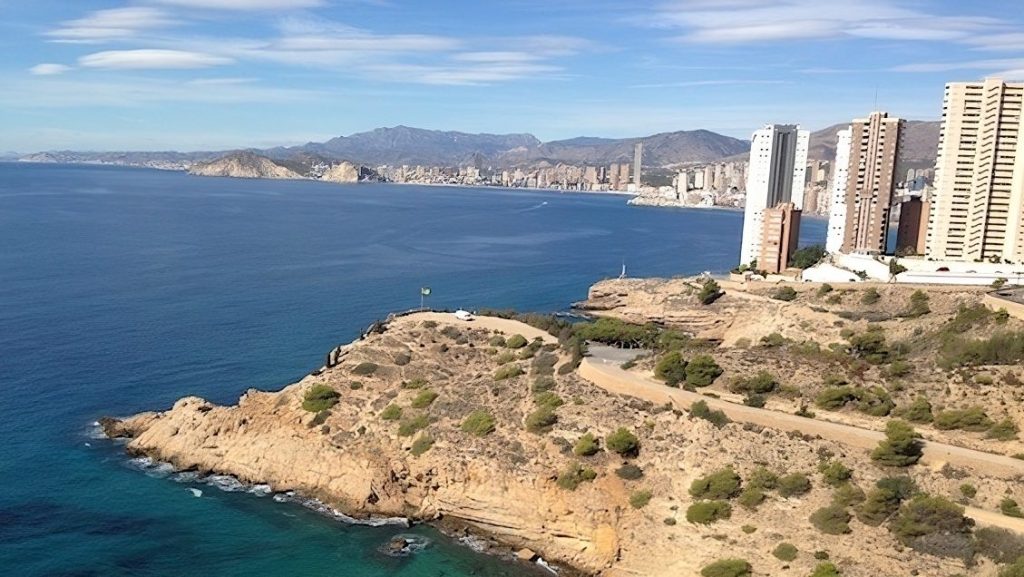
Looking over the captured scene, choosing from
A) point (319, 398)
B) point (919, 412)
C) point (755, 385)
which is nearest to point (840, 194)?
point (755, 385)

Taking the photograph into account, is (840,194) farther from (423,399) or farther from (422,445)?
(422,445)

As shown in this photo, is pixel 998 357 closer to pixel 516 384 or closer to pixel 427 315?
pixel 516 384

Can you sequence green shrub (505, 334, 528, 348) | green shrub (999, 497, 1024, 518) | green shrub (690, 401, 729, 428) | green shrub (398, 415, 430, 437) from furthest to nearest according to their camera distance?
green shrub (505, 334, 528, 348) → green shrub (398, 415, 430, 437) → green shrub (690, 401, 729, 428) → green shrub (999, 497, 1024, 518)

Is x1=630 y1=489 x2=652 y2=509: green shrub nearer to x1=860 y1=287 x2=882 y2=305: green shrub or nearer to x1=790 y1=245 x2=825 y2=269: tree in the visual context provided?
x1=860 y1=287 x2=882 y2=305: green shrub

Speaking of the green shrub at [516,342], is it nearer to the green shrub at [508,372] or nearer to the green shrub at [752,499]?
the green shrub at [508,372]

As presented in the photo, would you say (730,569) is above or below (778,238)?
below

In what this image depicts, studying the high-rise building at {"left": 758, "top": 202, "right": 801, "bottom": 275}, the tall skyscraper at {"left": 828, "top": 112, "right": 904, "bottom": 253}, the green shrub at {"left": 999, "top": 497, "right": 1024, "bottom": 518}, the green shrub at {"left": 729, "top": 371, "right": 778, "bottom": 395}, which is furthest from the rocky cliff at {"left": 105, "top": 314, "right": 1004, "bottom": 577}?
the tall skyscraper at {"left": 828, "top": 112, "right": 904, "bottom": 253}

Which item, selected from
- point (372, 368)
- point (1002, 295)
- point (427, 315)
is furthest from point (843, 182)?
point (372, 368)
